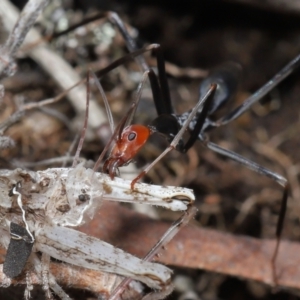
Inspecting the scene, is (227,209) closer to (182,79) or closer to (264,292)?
(264,292)

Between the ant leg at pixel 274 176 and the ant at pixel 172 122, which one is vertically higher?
the ant at pixel 172 122

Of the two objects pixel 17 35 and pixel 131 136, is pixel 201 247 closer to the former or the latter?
pixel 131 136

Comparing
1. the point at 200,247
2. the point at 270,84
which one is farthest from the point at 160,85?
the point at 200,247

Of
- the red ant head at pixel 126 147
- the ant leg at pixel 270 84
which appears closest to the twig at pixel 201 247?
the red ant head at pixel 126 147

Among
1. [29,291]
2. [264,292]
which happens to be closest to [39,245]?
[29,291]

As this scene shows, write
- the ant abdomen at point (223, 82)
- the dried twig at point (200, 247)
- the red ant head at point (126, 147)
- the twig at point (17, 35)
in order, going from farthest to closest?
the ant abdomen at point (223, 82), the twig at point (17, 35), the dried twig at point (200, 247), the red ant head at point (126, 147)

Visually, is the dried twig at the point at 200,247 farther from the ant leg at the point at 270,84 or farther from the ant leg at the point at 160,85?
the ant leg at the point at 270,84

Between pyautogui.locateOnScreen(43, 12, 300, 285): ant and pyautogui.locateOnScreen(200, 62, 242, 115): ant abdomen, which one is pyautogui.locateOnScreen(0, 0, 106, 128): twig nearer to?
pyautogui.locateOnScreen(43, 12, 300, 285): ant
